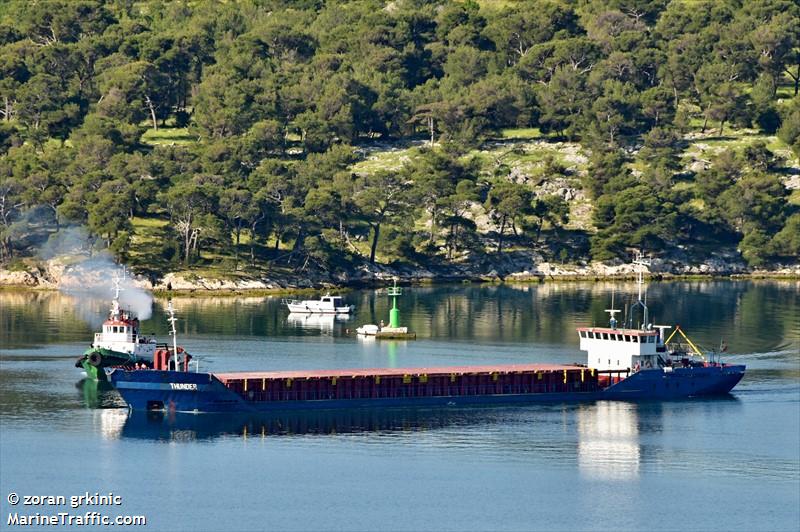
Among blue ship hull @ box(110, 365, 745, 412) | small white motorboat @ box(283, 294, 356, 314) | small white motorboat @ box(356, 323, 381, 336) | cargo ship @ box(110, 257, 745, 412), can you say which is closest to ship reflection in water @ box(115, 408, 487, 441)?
blue ship hull @ box(110, 365, 745, 412)

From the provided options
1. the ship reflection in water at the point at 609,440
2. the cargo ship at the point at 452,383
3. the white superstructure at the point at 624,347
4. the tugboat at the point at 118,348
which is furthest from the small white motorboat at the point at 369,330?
the ship reflection in water at the point at 609,440

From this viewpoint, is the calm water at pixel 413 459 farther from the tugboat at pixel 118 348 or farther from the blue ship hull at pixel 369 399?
the tugboat at pixel 118 348

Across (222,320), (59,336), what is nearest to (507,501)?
(59,336)

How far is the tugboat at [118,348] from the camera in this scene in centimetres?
13488

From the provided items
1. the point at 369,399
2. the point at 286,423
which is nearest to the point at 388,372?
the point at 369,399

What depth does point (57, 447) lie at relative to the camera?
106875 mm

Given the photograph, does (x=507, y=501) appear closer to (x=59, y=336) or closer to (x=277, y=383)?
(x=277, y=383)

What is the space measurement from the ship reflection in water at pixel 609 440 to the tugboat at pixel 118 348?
3677 cm

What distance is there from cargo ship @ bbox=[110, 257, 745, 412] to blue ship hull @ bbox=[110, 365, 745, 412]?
0.07m

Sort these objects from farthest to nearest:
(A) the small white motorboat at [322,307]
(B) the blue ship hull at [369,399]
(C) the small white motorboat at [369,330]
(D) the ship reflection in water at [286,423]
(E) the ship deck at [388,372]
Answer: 1. (A) the small white motorboat at [322,307]
2. (C) the small white motorboat at [369,330]
3. (E) the ship deck at [388,372]
4. (B) the blue ship hull at [369,399]
5. (D) the ship reflection in water at [286,423]

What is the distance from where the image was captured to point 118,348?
139750mm

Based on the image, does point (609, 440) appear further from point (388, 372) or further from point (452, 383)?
point (388, 372)

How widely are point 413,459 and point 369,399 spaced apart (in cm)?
1800

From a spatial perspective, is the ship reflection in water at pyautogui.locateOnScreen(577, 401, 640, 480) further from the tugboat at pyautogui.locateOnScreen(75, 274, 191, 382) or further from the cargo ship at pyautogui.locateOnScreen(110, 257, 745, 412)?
the tugboat at pyautogui.locateOnScreen(75, 274, 191, 382)
